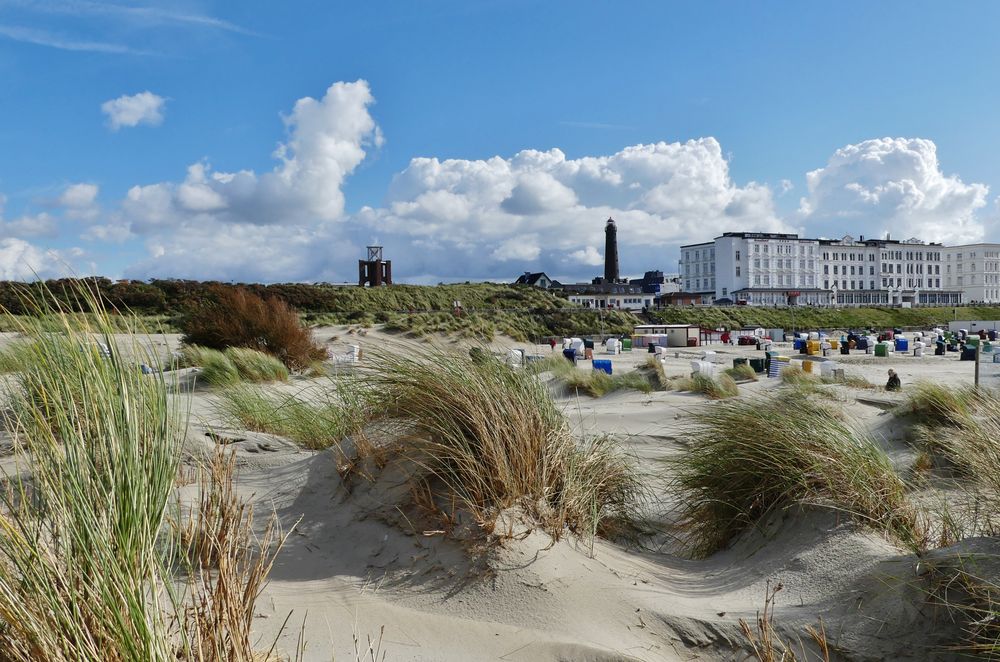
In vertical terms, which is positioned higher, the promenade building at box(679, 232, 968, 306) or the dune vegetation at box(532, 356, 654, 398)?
the promenade building at box(679, 232, 968, 306)

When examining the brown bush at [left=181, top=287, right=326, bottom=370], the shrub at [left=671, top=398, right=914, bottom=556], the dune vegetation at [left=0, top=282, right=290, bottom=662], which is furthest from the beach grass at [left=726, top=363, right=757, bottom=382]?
the dune vegetation at [left=0, top=282, right=290, bottom=662]

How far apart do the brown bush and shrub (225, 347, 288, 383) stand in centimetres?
219

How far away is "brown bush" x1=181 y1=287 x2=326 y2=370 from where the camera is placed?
1506cm

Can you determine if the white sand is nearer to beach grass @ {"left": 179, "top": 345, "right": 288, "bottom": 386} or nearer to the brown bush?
beach grass @ {"left": 179, "top": 345, "right": 288, "bottom": 386}

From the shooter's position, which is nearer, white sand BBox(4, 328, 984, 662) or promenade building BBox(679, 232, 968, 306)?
white sand BBox(4, 328, 984, 662)

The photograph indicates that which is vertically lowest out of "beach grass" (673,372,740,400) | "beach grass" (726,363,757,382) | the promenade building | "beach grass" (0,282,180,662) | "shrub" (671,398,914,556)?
"beach grass" (726,363,757,382)

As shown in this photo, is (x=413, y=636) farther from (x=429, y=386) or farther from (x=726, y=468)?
→ (x=726, y=468)

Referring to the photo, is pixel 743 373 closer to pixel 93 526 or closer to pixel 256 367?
pixel 256 367

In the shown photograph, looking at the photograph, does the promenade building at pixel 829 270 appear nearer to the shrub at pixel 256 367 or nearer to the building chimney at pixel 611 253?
the building chimney at pixel 611 253

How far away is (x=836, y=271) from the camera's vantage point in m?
102

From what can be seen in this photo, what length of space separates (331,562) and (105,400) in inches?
74.3

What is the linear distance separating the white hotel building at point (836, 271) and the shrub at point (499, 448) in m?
91.3

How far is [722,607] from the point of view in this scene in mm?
3533

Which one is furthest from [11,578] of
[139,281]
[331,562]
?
[139,281]
